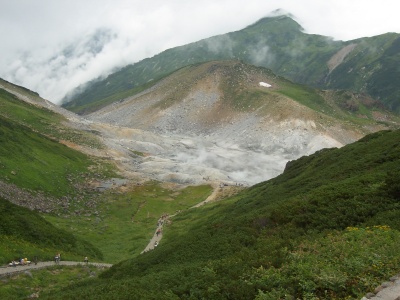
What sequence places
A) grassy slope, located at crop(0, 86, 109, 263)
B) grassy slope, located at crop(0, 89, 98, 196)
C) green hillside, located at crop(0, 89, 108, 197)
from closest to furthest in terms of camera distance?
grassy slope, located at crop(0, 86, 109, 263) < grassy slope, located at crop(0, 89, 98, 196) < green hillside, located at crop(0, 89, 108, 197)

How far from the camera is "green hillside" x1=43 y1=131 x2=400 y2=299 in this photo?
17.9m

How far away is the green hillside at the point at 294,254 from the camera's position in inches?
703

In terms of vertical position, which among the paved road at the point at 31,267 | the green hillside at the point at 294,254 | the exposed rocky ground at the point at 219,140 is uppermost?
the exposed rocky ground at the point at 219,140

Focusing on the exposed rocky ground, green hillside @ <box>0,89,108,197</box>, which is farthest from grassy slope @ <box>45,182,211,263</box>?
green hillside @ <box>0,89,108,197</box>

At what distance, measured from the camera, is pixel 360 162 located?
4256 cm

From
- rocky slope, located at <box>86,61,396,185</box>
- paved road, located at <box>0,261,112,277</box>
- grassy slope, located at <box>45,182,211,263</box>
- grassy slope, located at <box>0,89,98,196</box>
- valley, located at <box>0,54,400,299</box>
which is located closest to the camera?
valley, located at <box>0,54,400,299</box>

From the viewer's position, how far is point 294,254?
72.6ft

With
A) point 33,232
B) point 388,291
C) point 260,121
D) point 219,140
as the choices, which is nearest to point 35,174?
point 33,232

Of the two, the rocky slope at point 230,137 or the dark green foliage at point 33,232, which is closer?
the dark green foliage at point 33,232

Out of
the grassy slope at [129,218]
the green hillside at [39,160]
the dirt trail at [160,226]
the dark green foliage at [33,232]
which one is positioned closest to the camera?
the dark green foliage at [33,232]

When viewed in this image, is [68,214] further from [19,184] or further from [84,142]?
[84,142]

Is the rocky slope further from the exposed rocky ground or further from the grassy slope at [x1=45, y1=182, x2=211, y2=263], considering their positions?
the grassy slope at [x1=45, y1=182, x2=211, y2=263]

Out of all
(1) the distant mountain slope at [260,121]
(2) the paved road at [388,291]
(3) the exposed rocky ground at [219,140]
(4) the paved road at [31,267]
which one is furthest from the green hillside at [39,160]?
(2) the paved road at [388,291]

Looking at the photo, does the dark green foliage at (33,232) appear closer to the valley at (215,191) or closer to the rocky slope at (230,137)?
the valley at (215,191)
